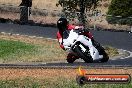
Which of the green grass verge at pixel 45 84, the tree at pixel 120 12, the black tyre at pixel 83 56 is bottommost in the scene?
the tree at pixel 120 12

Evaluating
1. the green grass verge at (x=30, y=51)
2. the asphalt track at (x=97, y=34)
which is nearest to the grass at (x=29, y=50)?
the green grass verge at (x=30, y=51)

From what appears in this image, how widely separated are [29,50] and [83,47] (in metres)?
20.9

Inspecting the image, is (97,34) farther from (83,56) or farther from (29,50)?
(83,56)

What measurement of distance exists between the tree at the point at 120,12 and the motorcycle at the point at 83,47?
40.6 meters

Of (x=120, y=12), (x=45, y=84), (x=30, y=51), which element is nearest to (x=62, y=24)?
(x=45, y=84)

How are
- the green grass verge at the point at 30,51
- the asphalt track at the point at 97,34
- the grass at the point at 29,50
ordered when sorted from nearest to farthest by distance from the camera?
the green grass verge at the point at 30,51, the grass at the point at 29,50, the asphalt track at the point at 97,34

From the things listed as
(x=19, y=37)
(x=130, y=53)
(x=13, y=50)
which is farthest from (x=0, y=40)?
(x=130, y=53)

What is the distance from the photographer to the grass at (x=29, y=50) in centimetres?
2897

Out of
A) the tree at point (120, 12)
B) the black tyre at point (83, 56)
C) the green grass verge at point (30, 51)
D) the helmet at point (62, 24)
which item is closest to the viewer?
the helmet at point (62, 24)

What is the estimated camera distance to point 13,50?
32.4m

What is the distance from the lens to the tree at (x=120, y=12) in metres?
52.9

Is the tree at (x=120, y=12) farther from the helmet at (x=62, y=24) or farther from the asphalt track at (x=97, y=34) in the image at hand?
the helmet at (x=62, y=24)

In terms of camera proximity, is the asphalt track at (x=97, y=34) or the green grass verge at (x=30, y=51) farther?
the asphalt track at (x=97, y=34)

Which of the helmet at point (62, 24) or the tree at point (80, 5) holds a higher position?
the helmet at point (62, 24)
